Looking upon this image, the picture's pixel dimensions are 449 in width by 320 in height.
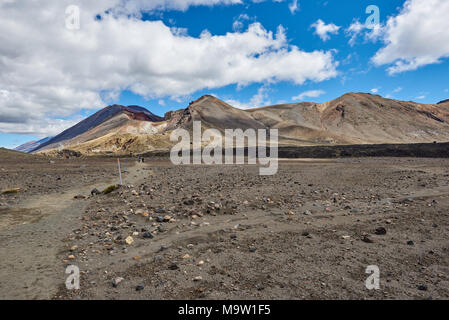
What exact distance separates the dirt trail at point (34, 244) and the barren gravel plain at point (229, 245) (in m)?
0.03

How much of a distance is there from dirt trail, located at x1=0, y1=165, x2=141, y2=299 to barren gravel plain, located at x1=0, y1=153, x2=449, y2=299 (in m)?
0.03

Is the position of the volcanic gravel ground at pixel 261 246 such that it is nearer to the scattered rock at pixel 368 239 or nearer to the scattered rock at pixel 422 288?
the scattered rock at pixel 422 288

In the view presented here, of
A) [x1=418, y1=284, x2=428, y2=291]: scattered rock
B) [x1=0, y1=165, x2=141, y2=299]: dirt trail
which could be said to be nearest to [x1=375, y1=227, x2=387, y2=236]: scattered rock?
[x1=418, y1=284, x2=428, y2=291]: scattered rock

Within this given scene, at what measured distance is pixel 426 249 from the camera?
5.88 m

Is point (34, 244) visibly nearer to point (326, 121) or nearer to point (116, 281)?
point (116, 281)

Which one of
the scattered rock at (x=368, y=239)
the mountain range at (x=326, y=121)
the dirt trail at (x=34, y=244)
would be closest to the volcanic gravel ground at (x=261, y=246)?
the scattered rock at (x=368, y=239)

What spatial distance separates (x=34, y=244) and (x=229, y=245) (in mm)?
5253

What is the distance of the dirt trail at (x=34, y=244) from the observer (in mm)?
4648

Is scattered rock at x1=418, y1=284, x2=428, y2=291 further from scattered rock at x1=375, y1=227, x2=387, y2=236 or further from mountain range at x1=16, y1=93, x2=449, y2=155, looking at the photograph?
mountain range at x1=16, y1=93, x2=449, y2=155

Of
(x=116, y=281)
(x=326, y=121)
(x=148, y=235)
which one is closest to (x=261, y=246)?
(x=148, y=235)
